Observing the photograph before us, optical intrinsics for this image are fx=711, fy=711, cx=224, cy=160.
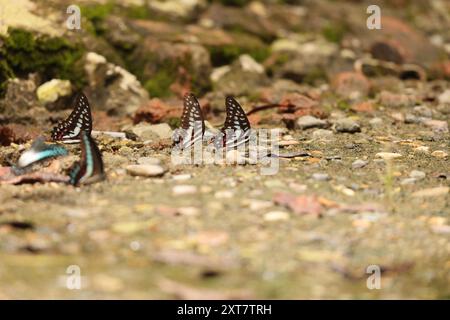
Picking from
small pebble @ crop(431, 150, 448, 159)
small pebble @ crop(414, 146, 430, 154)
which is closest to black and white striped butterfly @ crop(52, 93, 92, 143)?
small pebble @ crop(414, 146, 430, 154)

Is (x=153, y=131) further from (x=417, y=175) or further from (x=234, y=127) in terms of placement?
(x=417, y=175)

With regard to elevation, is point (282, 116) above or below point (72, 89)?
below

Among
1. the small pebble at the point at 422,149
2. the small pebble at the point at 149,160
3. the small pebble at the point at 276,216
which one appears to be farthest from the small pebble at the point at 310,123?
the small pebble at the point at 276,216

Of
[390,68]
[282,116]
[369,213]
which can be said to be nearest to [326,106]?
[282,116]

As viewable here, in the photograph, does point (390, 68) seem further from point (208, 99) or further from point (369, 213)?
point (369, 213)

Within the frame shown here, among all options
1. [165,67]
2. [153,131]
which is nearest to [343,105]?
[165,67]
